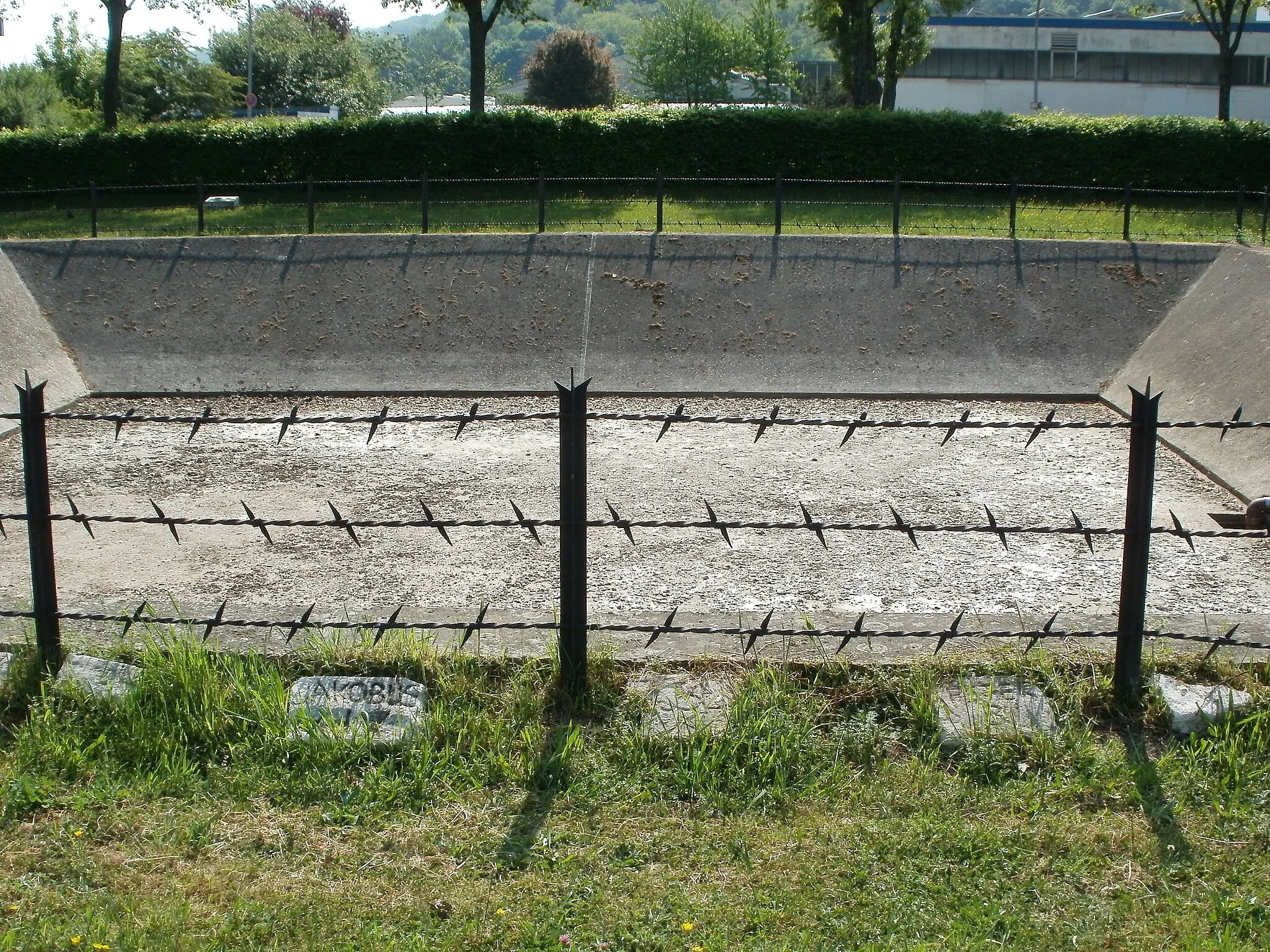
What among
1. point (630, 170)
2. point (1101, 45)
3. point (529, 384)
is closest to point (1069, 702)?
point (529, 384)

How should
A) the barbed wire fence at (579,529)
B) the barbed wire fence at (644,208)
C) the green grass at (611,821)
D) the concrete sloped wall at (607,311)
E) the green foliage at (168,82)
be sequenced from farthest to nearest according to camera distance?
the green foliage at (168,82) < the barbed wire fence at (644,208) < the concrete sloped wall at (607,311) < the barbed wire fence at (579,529) < the green grass at (611,821)

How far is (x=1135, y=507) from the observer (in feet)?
15.4

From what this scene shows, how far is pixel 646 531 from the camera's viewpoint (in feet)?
25.6

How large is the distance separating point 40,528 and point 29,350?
7.75m

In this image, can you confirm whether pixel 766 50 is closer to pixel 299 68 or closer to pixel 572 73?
pixel 572 73

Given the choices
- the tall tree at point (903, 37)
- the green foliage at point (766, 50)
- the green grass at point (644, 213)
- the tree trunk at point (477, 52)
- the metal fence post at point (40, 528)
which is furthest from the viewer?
the green foliage at point (766, 50)

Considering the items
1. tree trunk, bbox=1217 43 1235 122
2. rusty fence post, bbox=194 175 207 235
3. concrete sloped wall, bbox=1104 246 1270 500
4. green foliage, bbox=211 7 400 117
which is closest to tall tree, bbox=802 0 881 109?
tree trunk, bbox=1217 43 1235 122

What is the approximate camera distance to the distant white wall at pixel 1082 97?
161 ft

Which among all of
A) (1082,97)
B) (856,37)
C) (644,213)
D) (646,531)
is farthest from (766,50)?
(646,531)

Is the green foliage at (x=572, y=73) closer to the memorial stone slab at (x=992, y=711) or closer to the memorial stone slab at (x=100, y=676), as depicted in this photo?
the memorial stone slab at (x=100, y=676)

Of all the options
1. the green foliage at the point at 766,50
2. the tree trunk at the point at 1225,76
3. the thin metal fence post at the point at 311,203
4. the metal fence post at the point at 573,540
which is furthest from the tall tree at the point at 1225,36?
the green foliage at the point at 766,50

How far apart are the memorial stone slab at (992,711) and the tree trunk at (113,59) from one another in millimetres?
21670

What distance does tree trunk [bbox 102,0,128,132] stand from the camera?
22.9m

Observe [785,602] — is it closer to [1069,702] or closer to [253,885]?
[1069,702]
